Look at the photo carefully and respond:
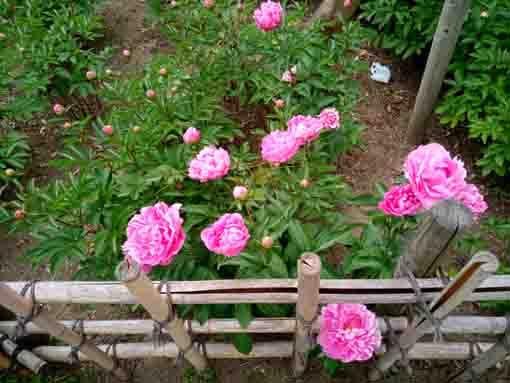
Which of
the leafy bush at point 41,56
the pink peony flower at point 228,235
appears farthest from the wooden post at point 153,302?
the leafy bush at point 41,56

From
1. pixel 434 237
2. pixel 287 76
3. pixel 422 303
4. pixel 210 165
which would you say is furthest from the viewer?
pixel 287 76

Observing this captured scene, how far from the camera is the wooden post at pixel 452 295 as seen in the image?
83 centimetres

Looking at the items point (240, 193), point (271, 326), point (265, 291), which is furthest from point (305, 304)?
point (240, 193)

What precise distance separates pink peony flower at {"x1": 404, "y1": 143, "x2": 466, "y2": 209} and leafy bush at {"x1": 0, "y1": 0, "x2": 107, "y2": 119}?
2.24 metres

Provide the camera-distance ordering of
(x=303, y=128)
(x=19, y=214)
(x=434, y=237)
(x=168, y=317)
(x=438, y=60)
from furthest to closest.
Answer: (x=438, y=60) < (x=19, y=214) < (x=303, y=128) < (x=168, y=317) < (x=434, y=237)

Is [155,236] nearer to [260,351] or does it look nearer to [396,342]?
[260,351]

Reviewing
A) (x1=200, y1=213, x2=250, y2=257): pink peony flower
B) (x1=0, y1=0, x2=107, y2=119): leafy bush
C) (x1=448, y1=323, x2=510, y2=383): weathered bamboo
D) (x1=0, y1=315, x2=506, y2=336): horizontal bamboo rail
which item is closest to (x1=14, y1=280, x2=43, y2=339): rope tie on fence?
(x1=0, y1=315, x2=506, y2=336): horizontal bamboo rail

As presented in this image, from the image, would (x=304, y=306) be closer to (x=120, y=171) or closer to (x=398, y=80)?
(x=120, y=171)

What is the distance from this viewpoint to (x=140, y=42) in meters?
3.52

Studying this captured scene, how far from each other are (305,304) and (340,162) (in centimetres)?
169

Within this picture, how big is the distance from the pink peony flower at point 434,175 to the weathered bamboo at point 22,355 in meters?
1.86

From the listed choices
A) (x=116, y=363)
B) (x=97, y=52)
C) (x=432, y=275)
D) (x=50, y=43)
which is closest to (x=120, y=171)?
(x=116, y=363)

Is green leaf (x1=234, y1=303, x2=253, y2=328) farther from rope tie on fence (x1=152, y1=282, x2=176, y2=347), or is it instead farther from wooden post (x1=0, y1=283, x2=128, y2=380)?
wooden post (x1=0, y1=283, x2=128, y2=380)

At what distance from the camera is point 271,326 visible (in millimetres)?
1385
